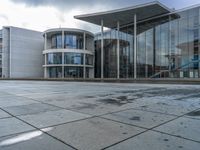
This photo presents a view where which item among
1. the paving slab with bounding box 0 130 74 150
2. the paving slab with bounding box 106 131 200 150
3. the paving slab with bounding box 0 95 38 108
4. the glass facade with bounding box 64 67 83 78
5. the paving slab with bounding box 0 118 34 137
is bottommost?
the paving slab with bounding box 106 131 200 150

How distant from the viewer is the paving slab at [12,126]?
3386mm

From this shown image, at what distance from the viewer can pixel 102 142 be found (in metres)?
2.90

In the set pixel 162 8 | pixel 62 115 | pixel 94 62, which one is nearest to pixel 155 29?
A: pixel 162 8

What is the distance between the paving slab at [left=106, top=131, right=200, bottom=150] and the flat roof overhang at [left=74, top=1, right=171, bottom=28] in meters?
33.6

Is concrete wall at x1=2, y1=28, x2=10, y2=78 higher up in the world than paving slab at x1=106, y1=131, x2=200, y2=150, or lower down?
higher up

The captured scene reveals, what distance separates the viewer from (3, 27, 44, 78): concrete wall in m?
59.9

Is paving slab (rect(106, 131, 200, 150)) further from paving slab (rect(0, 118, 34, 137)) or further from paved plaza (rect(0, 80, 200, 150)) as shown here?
paving slab (rect(0, 118, 34, 137))

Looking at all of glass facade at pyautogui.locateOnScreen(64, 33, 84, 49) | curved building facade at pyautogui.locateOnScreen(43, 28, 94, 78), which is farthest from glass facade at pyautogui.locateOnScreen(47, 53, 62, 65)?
glass facade at pyautogui.locateOnScreen(64, 33, 84, 49)

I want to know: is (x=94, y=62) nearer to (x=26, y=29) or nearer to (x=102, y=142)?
(x=26, y=29)

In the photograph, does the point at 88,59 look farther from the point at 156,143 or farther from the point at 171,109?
the point at 156,143

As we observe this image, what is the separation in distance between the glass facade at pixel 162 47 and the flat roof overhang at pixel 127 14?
62.8 inches

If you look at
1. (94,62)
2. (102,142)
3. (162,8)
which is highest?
(162,8)

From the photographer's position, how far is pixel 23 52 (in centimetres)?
6184

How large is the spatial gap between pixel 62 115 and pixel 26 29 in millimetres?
64637
